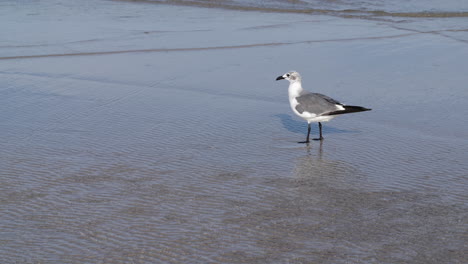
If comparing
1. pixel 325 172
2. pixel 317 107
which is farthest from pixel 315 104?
pixel 325 172

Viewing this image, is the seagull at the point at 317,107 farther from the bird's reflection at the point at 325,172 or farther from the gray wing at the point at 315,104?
the bird's reflection at the point at 325,172

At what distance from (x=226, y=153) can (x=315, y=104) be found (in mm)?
A: 1200

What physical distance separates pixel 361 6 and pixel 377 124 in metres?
14.0

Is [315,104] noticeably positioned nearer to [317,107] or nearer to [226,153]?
[317,107]

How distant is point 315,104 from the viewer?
723 centimetres

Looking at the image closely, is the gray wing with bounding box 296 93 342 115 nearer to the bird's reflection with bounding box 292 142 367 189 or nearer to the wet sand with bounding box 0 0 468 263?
the wet sand with bounding box 0 0 468 263

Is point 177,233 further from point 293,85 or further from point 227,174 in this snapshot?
point 293,85

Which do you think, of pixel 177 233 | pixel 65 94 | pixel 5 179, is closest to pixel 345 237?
pixel 177 233

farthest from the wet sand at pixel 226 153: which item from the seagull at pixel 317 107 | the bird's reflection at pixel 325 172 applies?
the seagull at pixel 317 107

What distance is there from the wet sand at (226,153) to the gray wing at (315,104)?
377mm

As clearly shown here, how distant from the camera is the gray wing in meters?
7.14

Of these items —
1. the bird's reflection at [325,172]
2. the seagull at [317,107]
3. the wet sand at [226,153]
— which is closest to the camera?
the wet sand at [226,153]

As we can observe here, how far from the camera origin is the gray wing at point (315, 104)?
714 cm

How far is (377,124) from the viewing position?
7.75 m
